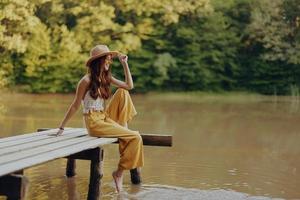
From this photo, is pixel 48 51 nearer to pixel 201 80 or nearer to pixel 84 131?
pixel 201 80

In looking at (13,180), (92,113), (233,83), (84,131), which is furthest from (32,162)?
(233,83)

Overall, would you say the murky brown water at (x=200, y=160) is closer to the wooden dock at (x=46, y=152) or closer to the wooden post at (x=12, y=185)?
the wooden dock at (x=46, y=152)

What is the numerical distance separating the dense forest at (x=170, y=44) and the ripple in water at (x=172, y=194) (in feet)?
60.7

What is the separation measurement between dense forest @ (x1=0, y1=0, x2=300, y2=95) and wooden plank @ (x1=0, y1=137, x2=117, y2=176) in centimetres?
1912

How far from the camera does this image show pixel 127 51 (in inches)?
1007

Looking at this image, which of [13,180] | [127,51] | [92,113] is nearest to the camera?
[13,180]

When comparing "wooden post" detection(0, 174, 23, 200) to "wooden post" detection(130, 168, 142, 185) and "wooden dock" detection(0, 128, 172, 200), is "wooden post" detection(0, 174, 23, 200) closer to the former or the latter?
"wooden dock" detection(0, 128, 172, 200)

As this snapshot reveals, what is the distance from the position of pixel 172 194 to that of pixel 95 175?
2.95 ft

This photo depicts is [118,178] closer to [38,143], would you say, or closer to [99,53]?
[38,143]

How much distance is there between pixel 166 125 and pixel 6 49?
42.6ft

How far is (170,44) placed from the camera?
2608 centimetres

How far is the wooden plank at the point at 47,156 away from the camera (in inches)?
149

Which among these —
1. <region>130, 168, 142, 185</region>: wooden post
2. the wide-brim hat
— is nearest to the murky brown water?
<region>130, 168, 142, 185</region>: wooden post

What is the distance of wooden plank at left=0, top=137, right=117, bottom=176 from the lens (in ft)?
12.4
